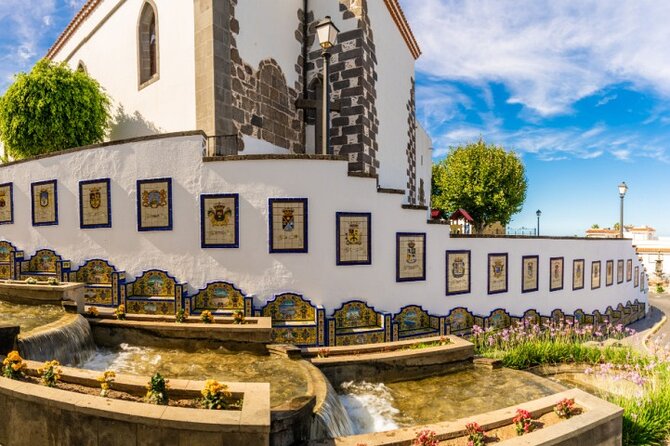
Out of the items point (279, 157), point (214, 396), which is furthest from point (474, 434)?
point (279, 157)

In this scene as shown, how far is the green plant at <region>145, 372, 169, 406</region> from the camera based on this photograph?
4.32 metres

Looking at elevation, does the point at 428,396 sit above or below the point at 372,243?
below

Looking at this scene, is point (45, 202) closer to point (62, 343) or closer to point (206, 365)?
point (62, 343)

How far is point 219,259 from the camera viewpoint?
30.6ft

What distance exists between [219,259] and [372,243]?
145 inches

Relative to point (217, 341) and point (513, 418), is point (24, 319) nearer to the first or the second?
point (217, 341)

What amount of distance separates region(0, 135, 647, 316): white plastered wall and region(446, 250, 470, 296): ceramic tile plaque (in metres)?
0.22

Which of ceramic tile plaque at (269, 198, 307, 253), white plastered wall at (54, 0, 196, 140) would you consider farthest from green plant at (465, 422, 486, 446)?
white plastered wall at (54, 0, 196, 140)

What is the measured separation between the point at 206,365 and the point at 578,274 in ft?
48.7

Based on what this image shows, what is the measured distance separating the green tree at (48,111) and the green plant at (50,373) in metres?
11.8

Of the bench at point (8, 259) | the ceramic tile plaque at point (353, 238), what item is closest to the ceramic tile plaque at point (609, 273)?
the ceramic tile plaque at point (353, 238)

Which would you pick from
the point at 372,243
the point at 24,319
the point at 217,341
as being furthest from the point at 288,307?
the point at 24,319

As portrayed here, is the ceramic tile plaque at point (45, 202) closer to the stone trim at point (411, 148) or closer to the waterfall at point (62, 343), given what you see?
the waterfall at point (62, 343)

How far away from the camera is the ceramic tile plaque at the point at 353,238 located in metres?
9.24
